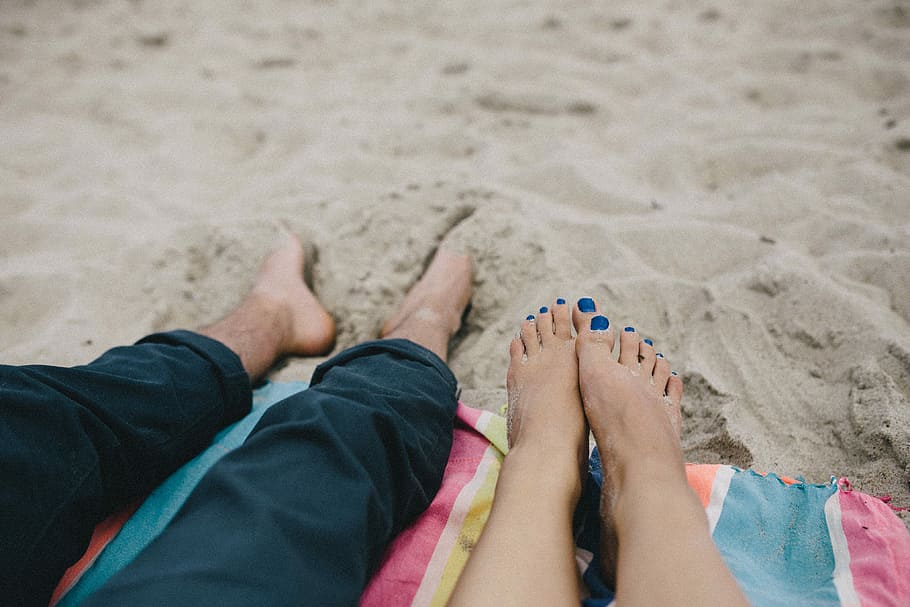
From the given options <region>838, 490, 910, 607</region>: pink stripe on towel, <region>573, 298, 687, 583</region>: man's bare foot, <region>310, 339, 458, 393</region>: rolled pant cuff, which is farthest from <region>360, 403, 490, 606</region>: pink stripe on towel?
<region>838, 490, 910, 607</region>: pink stripe on towel

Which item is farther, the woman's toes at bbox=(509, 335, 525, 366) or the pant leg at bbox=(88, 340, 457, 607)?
the woman's toes at bbox=(509, 335, 525, 366)

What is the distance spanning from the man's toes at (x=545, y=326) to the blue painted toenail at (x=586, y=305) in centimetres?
7

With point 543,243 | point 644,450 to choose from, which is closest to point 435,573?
point 644,450

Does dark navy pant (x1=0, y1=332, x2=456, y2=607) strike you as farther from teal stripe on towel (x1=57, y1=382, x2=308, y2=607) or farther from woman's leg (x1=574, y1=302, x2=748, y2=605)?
woman's leg (x1=574, y1=302, x2=748, y2=605)

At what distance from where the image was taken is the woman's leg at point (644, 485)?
1.91ft

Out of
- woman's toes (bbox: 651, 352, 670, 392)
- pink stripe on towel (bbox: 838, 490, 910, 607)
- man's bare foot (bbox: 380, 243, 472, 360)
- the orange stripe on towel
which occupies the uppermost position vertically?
woman's toes (bbox: 651, 352, 670, 392)

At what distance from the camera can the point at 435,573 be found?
75 cm

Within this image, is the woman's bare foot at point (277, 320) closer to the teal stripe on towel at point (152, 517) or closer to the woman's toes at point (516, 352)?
the teal stripe on towel at point (152, 517)

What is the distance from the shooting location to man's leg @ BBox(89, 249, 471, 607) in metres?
0.55

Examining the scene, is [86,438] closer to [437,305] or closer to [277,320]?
[277,320]

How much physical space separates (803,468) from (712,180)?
1106 mm

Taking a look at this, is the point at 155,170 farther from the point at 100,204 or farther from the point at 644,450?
the point at 644,450

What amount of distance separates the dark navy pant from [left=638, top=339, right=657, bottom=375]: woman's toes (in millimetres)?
415

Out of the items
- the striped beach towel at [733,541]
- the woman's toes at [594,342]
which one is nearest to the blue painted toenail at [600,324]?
the woman's toes at [594,342]
